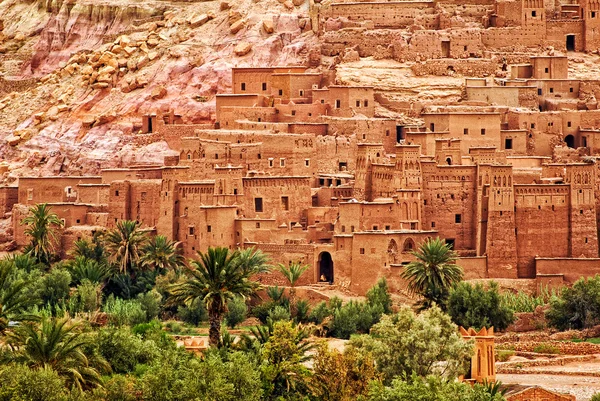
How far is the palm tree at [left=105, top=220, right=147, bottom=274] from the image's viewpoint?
72.1 meters

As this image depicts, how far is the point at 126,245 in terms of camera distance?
72188 millimetres

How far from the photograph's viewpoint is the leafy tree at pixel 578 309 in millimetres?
66125

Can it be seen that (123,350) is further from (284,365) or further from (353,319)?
(353,319)

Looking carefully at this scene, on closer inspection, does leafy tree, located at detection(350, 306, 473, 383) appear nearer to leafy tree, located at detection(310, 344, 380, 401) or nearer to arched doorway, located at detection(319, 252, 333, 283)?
leafy tree, located at detection(310, 344, 380, 401)

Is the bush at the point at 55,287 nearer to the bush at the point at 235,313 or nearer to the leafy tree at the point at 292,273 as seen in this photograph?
the bush at the point at 235,313

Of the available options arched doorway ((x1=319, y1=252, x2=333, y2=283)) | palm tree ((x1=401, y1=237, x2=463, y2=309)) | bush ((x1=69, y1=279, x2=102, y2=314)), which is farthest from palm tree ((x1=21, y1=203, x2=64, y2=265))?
palm tree ((x1=401, y1=237, x2=463, y2=309))

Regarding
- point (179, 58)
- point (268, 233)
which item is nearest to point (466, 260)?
point (268, 233)

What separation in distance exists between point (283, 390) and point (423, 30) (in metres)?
29.1

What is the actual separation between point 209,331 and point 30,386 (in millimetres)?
13367

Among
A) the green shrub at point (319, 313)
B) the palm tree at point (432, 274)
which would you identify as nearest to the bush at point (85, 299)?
the green shrub at point (319, 313)

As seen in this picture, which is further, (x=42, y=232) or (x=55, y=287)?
(x=42, y=232)

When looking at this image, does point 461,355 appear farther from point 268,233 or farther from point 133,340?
point 268,233

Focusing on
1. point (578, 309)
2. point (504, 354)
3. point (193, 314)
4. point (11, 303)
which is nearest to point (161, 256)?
point (193, 314)

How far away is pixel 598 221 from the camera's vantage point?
233 ft
